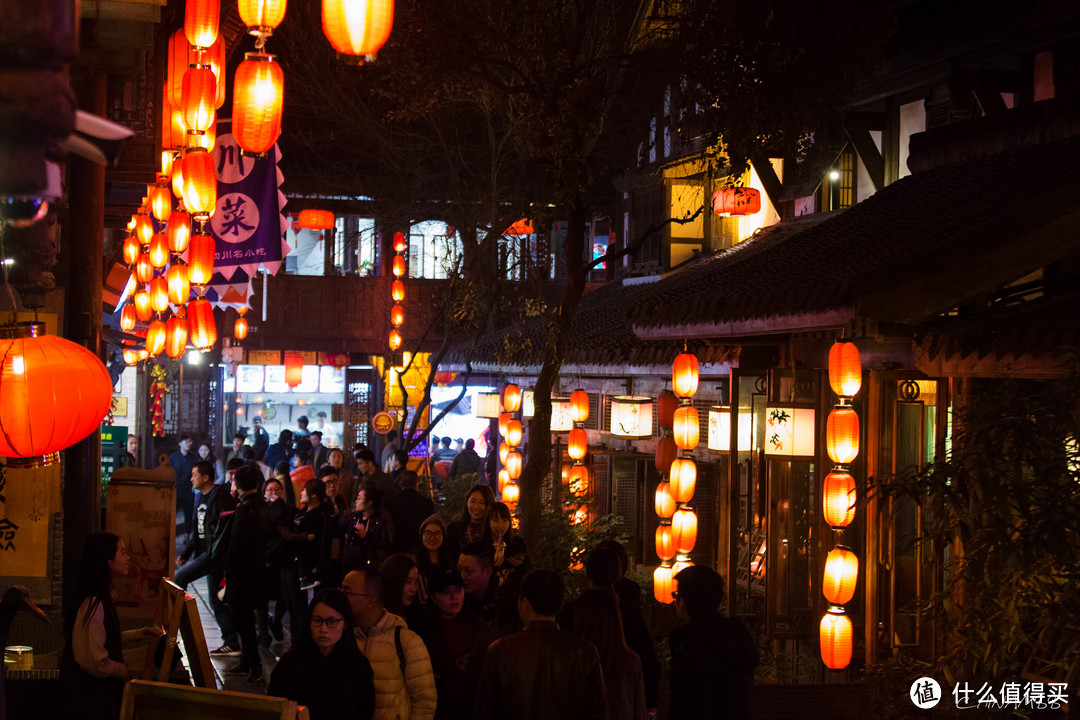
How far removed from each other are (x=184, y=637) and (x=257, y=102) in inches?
128

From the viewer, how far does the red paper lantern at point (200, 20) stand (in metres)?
8.07

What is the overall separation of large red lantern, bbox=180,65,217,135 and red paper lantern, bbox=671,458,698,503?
6.31 meters

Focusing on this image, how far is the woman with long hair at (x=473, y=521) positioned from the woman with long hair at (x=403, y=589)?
2881 mm

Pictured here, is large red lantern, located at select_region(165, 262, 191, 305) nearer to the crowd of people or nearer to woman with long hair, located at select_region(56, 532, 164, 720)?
the crowd of people

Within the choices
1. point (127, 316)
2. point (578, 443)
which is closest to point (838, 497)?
point (578, 443)

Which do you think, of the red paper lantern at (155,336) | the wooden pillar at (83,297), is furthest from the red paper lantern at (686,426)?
the red paper lantern at (155,336)

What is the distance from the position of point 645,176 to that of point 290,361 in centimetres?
1235

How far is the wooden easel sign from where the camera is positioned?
5.93 meters

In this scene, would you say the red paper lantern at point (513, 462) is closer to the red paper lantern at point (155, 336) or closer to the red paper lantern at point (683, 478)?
the red paper lantern at point (155, 336)

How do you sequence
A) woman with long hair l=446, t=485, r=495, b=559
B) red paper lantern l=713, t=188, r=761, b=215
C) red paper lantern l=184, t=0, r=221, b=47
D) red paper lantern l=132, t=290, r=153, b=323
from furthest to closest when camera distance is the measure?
red paper lantern l=132, t=290, r=153, b=323 < red paper lantern l=713, t=188, r=761, b=215 < woman with long hair l=446, t=485, r=495, b=559 < red paper lantern l=184, t=0, r=221, b=47

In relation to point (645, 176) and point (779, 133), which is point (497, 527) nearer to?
point (779, 133)

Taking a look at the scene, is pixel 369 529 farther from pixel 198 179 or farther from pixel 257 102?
pixel 257 102

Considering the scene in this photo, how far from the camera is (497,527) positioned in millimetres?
9773

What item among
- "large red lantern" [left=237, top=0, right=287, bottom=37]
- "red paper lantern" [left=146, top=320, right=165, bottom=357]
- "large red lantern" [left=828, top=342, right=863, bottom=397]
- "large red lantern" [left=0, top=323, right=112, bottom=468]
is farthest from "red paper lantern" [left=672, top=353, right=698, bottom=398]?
"red paper lantern" [left=146, top=320, right=165, bottom=357]
